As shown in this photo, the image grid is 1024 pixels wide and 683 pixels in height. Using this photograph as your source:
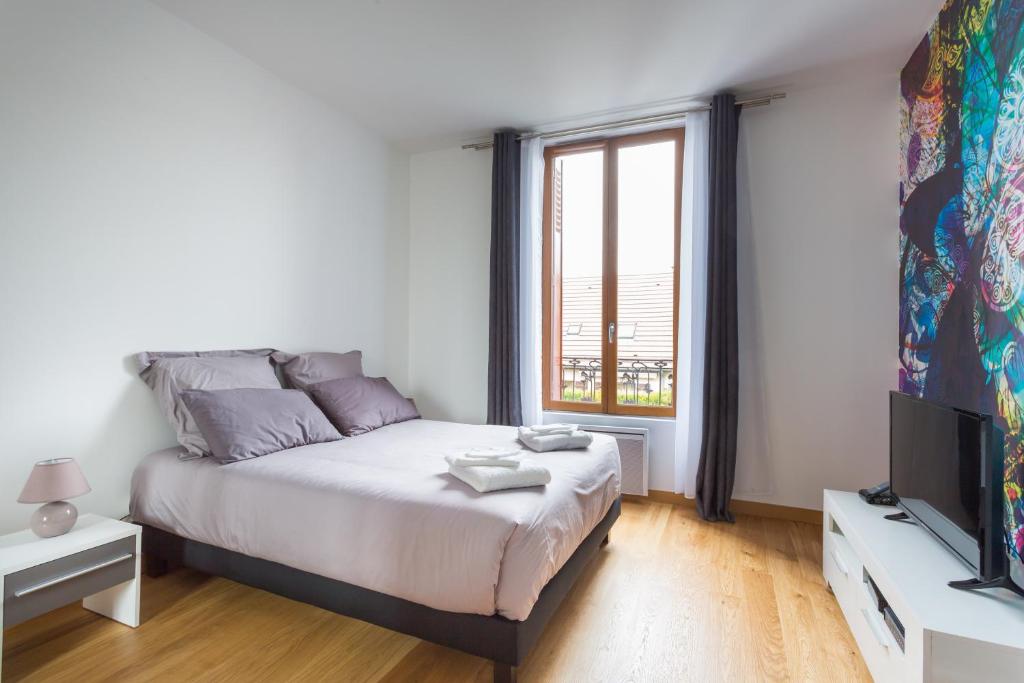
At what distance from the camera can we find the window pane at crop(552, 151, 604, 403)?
3.76m

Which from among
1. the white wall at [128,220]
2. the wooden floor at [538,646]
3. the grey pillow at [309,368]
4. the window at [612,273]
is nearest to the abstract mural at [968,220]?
the wooden floor at [538,646]

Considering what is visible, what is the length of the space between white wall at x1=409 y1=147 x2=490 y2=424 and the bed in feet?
5.40

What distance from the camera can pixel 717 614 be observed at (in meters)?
2.06

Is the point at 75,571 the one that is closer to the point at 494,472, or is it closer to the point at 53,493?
the point at 53,493

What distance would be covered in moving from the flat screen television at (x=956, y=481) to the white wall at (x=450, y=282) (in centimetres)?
273

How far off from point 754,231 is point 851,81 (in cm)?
101

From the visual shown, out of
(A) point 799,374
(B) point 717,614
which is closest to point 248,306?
(B) point 717,614

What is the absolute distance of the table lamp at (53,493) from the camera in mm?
1728

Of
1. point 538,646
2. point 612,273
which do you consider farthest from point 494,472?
point 612,273

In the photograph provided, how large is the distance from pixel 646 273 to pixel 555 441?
5.60 ft

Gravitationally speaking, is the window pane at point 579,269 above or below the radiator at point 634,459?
above

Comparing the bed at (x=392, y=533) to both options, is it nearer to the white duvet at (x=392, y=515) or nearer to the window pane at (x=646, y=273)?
the white duvet at (x=392, y=515)

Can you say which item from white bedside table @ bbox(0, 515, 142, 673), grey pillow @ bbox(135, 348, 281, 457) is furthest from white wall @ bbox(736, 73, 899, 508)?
white bedside table @ bbox(0, 515, 142, 673)

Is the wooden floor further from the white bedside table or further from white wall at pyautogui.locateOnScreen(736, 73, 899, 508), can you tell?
white wall at pyautogui.locateOnScreen(736, 73, 899, 508)
